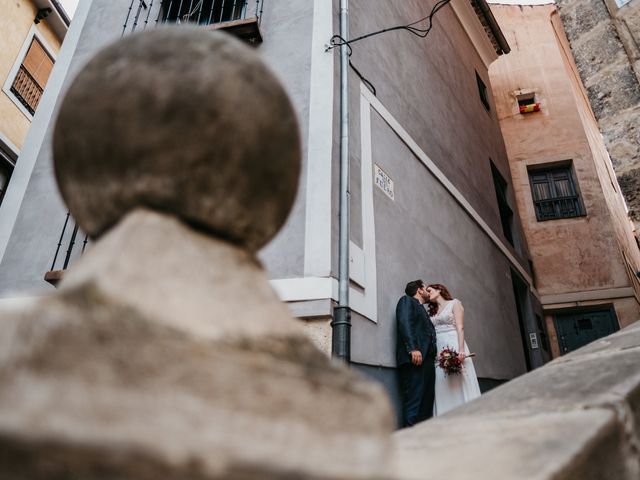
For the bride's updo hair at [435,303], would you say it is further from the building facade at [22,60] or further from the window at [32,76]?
the window at [32,76]

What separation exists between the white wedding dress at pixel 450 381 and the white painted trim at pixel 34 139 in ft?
13.7

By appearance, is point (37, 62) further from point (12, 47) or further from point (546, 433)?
point (546, 433)

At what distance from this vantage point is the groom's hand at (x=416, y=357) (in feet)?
11.7

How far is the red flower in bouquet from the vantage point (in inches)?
146

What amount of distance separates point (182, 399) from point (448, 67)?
8.38m

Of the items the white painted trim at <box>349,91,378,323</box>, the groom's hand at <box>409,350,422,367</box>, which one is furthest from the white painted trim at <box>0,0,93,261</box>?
the groom's hand at <box>409,350,422,367</box>

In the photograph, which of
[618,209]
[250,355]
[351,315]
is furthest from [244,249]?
[618,209]

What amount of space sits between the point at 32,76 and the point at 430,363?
10658 mm

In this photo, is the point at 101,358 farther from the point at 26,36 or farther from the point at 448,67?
the point at 26,36

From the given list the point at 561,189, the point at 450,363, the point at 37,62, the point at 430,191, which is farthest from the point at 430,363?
the point at 37,62

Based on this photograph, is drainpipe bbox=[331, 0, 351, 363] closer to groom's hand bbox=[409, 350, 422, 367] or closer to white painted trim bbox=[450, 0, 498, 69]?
groom's hand bbox=[409, 350, 422, 367]

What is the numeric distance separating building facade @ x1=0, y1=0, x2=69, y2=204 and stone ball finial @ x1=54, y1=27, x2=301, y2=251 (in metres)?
8.87

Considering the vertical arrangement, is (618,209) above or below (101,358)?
above

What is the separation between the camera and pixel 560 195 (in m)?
10.1
